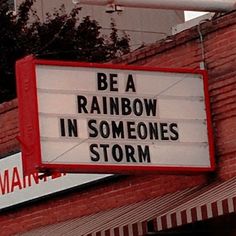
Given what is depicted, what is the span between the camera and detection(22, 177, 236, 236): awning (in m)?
12.9

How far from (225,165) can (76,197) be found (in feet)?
10.3

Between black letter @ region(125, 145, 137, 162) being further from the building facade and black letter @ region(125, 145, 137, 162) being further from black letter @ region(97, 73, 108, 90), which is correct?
the building facade

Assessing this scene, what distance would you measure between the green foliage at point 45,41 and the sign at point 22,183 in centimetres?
1022

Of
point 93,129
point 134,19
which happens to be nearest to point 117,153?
point 93,129

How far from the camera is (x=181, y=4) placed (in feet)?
44.7

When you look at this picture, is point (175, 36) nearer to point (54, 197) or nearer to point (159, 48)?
point (159, 48)

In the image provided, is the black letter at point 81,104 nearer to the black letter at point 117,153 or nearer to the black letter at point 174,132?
the black letter at point 117,153

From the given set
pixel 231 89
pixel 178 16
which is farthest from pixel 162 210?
pixel 178 16

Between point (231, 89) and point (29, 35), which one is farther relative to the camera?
point (29, 35)

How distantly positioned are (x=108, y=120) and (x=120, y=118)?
7.0 inches

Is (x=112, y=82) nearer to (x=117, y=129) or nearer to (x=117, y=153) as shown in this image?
(x=117, y=129)

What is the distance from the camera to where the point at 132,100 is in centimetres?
1391

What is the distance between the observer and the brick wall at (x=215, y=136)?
14.2 m

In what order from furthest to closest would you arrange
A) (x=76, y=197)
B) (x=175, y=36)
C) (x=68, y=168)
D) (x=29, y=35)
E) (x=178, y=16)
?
(x=178, y=16) → (x=29, y=35) → (x=76, y=197) → (x=175, y=36) → (x=68, y=168)
